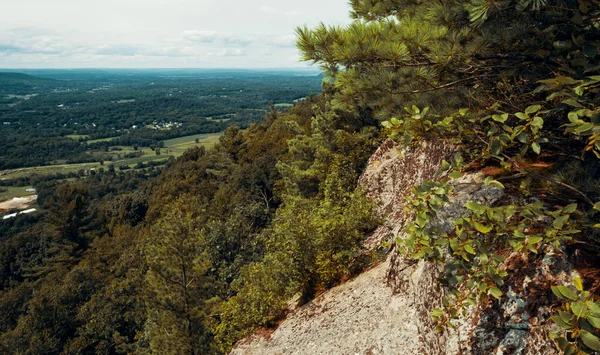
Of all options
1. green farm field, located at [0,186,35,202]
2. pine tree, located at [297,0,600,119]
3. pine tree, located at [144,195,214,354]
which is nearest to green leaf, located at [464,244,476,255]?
pine tree, located at [297,0,600,119]

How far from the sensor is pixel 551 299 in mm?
3916

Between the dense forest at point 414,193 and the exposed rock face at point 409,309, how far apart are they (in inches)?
8.9

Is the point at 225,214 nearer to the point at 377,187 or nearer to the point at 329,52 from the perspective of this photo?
the point at 377,187

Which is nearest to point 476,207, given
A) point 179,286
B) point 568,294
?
point 568,294

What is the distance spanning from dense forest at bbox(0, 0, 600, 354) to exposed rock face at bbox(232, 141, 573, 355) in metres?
0.23

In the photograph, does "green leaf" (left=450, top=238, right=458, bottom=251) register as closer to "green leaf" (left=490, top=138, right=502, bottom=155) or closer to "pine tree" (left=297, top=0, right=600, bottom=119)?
"green leaf" (left=490, top=138, right=502, bottom=155)

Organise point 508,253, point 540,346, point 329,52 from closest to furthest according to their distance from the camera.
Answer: point 540,346 < point 508,253 < point 329,52

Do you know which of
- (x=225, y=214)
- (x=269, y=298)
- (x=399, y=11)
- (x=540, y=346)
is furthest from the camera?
(x=225, y=214)

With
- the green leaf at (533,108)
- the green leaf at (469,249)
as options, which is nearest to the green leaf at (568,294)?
the green leaf at (469,249)

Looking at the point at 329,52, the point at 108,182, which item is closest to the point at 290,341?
the point at 329,52

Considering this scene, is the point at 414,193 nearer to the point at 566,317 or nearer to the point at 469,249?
the point at 469,249

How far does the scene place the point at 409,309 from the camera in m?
7.38

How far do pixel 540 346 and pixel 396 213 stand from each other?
345 inches

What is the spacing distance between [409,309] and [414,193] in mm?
5031
